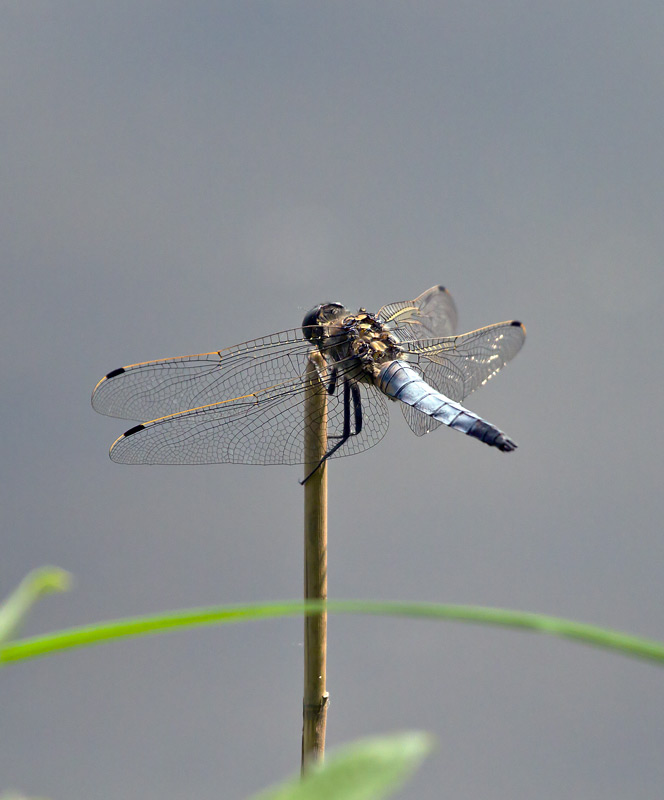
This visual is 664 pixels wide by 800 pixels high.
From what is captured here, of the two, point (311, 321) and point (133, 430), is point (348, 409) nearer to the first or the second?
point (311, 321)

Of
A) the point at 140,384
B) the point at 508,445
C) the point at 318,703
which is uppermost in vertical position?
the point at 140,384

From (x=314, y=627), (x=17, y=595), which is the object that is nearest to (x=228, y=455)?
(x=314, y=627)

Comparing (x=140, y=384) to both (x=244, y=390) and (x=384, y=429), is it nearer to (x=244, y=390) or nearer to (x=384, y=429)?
(x=244, y=390)

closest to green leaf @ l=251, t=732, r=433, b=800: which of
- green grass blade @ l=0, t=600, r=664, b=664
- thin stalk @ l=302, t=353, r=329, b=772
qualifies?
green grass blade @ l=0, t=600, r=664, b=664

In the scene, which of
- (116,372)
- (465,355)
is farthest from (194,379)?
(465,355)

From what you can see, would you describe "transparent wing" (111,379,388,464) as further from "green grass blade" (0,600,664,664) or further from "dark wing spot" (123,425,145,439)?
"green grass blade" (0,600,664,664)

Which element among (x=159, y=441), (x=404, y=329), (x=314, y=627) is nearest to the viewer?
(x=314, y=627)
